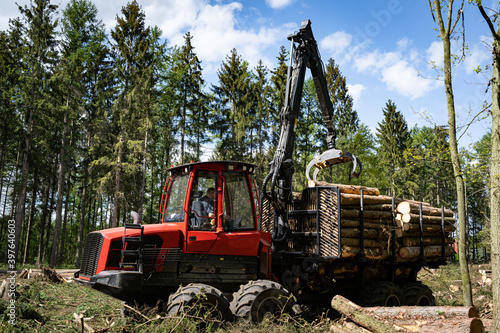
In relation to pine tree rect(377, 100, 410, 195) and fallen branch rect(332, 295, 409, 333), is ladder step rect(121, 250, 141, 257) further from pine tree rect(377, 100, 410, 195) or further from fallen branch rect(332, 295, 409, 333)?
pine tree rect(377, 100, 410, 195)

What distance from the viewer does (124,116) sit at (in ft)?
73.4

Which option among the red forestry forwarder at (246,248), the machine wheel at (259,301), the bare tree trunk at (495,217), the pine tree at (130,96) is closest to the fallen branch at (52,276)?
the red forestry forwarder at (246,248)

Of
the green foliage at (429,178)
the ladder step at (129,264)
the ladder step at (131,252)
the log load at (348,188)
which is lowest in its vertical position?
the ladder step at (129,264)

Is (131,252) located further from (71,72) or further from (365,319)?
(71,72)

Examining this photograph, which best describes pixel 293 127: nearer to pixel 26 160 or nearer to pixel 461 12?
pixel 461 12

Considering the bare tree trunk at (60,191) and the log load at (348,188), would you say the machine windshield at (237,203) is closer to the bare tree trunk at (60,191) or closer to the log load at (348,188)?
the log load at (348,188)

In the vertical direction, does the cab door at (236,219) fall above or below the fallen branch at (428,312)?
above

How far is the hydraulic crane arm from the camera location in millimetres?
8273

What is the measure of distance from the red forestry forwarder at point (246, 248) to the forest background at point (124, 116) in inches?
494

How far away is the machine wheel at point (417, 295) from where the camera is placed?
9.11 metres

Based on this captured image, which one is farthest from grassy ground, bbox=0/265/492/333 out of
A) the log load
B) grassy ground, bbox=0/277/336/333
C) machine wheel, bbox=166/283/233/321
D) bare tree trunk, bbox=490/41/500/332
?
bare tree trunk, bbox=490/41/500/332

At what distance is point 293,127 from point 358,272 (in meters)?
3.62

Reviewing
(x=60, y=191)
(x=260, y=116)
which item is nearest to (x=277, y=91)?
(x=260, y=116)

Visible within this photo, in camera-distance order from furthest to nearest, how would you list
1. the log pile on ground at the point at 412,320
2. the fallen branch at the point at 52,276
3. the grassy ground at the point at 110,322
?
the fallen branch at the point at 52,276 < the grassy ground at the point at 110,322 < the log pile on ground at the point at 412,320
